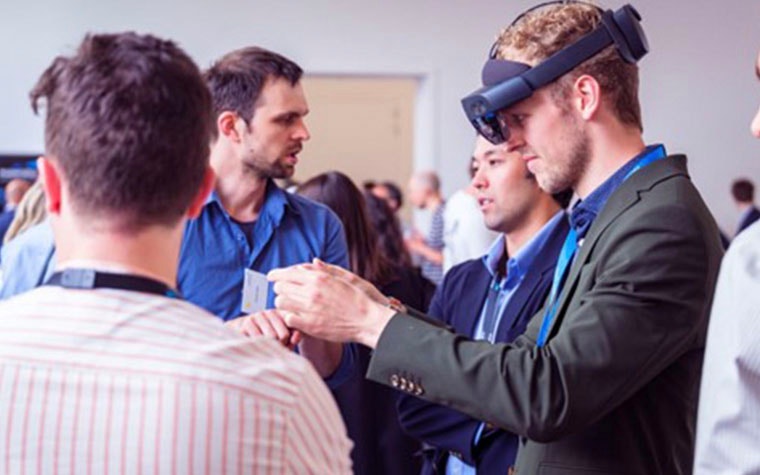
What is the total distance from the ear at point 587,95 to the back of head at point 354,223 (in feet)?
5.17

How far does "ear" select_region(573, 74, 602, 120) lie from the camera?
183cm

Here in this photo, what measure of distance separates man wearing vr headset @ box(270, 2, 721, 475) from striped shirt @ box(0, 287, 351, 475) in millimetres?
575

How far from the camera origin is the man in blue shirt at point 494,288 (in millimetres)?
2426

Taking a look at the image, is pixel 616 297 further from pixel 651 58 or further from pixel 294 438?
pixel 651 58

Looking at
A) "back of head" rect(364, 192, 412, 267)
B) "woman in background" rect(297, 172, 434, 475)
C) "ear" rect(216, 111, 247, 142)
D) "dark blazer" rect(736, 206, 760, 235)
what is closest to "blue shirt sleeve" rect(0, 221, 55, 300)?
"ear" rect(216, 111, 247, 142)

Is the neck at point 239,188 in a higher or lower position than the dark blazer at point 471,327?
higher

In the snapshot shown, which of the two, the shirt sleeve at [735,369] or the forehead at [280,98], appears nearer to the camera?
the shirt sleeve at [735,369]

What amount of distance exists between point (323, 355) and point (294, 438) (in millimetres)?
1245

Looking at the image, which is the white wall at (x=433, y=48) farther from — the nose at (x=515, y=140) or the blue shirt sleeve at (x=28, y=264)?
the nose at (x=515, y=140)

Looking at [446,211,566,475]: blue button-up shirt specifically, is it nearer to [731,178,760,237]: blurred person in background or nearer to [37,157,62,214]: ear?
[37,157,62,214]: ear

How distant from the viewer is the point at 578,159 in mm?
1849

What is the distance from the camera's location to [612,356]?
1594 mm

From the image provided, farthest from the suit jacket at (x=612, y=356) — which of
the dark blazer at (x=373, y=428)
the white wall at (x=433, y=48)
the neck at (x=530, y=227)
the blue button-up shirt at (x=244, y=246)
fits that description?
the white wall at (x=433, y=48)

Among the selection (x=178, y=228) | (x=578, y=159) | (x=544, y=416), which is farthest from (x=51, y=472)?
(x=578, y=159)
